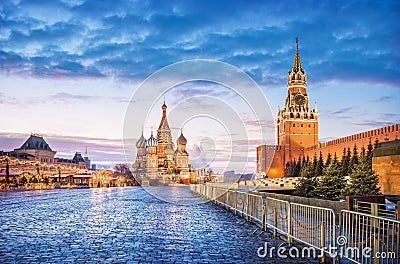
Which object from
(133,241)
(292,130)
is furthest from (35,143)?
(133,241)

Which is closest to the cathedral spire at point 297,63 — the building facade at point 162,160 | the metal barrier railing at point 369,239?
the building facade at point 162,160

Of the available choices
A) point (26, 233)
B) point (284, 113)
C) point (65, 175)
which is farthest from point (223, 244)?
point (284, 113)

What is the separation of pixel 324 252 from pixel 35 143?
318 ft

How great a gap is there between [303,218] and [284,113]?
278 ft

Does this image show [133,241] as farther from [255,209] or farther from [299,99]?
[299,99]

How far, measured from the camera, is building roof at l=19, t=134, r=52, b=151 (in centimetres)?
9369

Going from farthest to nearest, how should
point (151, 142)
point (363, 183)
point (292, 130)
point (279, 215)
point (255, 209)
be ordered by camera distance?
point (151, 142) → point (292, 130) → point (363, 183) → point (255, 209) → point (279, 215)

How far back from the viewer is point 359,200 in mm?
8820

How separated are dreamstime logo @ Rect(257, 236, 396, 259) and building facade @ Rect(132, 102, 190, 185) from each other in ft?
246

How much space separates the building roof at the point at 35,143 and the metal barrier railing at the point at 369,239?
3767 inches

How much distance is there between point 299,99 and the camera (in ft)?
302

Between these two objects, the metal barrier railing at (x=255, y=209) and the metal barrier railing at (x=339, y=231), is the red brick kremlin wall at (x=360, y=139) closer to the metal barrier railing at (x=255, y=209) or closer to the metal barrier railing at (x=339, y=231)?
the metal barrier railing at (x=255, y=209)

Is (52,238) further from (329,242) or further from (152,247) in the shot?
(329,242)

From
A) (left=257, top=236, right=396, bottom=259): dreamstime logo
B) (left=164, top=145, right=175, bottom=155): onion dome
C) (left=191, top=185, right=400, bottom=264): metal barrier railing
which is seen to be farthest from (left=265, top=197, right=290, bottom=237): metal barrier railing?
A: (left=164, top=145, right=175, bottom=155): onion dome
